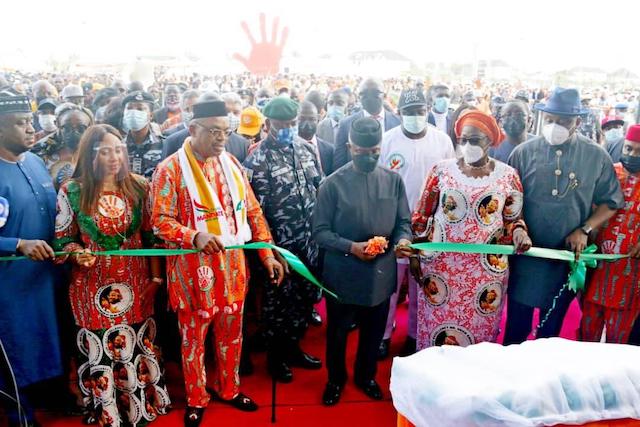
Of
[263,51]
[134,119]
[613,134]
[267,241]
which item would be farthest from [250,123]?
[263,51]

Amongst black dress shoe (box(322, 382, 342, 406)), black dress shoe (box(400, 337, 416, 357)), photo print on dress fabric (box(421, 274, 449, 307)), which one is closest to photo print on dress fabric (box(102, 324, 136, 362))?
black dress shoe (box(322, 382, 342, 406))

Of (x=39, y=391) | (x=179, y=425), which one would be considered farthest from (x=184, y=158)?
(x=39, y=391)

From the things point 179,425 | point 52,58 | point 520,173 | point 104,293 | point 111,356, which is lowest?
point 179,425

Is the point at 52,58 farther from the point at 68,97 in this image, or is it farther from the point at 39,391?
the point at 39,391

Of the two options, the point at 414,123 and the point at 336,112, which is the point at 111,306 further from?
the point at 336,112

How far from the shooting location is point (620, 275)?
3371mm

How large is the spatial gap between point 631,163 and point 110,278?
3.11 m

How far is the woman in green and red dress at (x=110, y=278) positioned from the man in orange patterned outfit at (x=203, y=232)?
190 millimetres

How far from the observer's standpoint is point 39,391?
3.49 m

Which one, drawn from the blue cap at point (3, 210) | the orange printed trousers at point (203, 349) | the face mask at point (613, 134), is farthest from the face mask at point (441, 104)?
the blue cap at point (3, 210)

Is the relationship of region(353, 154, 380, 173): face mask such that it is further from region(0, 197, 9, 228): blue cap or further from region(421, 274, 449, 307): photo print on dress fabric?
region(0, 197, 9, 228): blue cap

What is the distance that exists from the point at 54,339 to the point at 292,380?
158 centimetres

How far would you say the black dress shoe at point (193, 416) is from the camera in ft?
10.6

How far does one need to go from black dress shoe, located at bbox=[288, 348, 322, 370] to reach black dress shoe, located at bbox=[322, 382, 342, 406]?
1.46ft
